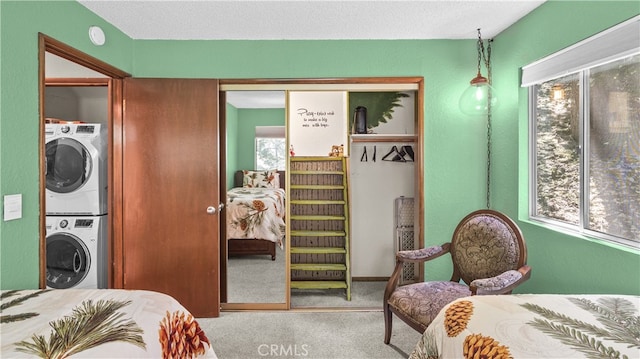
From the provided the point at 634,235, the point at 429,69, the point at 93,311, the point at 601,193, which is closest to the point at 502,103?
the point at 429,69

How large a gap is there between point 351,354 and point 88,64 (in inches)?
114

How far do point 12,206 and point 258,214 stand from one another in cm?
217

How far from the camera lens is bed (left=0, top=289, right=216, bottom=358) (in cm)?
111

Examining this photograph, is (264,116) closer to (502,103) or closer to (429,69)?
(429,69)

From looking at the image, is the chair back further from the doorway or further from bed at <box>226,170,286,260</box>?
bed at <box>226,170,286,260</box>

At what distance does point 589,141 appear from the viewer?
2154 millimetres

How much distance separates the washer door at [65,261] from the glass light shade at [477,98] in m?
3.74

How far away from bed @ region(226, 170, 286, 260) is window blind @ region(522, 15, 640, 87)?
2.46 m

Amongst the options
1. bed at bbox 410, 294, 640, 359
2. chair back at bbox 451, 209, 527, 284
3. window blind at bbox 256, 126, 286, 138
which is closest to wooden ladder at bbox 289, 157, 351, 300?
window blind at bbox 256, 126, 286, 138

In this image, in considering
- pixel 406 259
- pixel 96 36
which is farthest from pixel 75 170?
pixel 406 259

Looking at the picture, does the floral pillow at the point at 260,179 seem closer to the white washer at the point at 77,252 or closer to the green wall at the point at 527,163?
the white washer at the point at 77,252

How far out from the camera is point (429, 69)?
3053 millimetres

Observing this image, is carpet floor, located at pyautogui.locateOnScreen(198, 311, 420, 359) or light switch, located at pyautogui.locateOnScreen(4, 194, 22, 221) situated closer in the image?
light switch, located at pyautogui.locateOnScreen(4, 194, 22, 221)

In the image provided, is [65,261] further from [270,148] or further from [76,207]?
[270,148]
